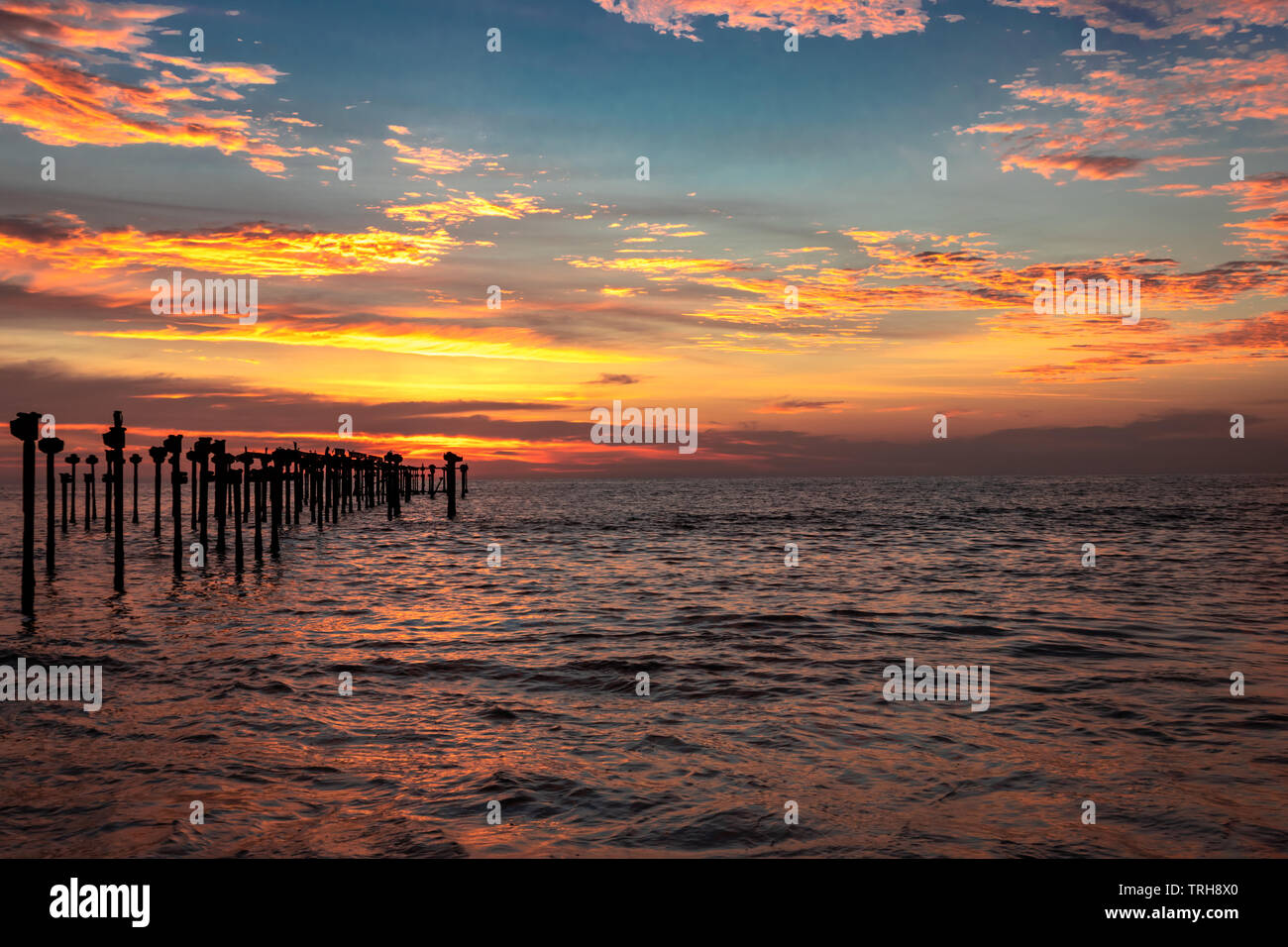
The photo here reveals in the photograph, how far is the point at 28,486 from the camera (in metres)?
19.7

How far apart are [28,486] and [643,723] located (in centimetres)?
1634

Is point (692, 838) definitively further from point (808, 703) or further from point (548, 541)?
point (548, 541)

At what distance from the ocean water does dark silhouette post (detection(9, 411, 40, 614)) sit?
596 mm

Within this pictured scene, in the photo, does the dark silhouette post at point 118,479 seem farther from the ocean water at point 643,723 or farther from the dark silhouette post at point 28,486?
the dark silhouette post at point 28,486

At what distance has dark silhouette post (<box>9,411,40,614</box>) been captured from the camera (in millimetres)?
18359

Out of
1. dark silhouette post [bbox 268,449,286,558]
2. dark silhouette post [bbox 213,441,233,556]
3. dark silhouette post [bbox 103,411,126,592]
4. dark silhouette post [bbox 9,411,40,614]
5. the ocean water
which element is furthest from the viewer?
dark silhouette post [bbox 268,449,286,558]

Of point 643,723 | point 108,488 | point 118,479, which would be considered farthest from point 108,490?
point 643,723

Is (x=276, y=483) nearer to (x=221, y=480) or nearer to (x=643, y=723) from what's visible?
(x=221, y=480)
